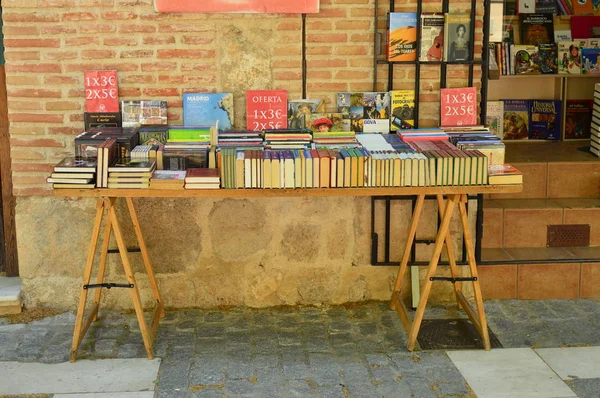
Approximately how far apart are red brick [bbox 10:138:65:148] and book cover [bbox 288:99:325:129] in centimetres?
146

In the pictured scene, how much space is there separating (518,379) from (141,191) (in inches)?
89.9

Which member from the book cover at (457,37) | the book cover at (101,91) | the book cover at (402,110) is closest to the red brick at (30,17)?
the book cover at (101,91)

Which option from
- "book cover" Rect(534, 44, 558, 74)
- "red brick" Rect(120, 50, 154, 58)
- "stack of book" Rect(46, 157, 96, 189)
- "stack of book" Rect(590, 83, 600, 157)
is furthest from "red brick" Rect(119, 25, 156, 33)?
"book cover" Rect(534, 44, 558, 74)

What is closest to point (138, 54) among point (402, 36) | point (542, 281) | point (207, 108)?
point (207, 108)

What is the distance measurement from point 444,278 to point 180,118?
6.35ft

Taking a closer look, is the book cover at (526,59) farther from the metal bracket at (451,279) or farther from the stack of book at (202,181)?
the stack of book at (202,181)

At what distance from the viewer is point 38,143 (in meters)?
5.31

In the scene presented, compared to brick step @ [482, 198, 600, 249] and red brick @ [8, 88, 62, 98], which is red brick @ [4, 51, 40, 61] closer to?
red brick @ [8, 88, 62, 98]

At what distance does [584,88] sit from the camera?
799 centimetres

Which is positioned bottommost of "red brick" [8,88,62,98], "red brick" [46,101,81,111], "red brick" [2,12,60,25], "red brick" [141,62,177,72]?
"red brick" [46,101,81,111]

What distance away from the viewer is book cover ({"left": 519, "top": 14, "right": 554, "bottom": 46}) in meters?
7.86

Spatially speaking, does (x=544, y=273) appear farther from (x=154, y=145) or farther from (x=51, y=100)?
(x=51, y=100)

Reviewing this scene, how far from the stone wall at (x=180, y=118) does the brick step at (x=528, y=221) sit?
784mm

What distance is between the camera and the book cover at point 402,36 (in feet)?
17.2
